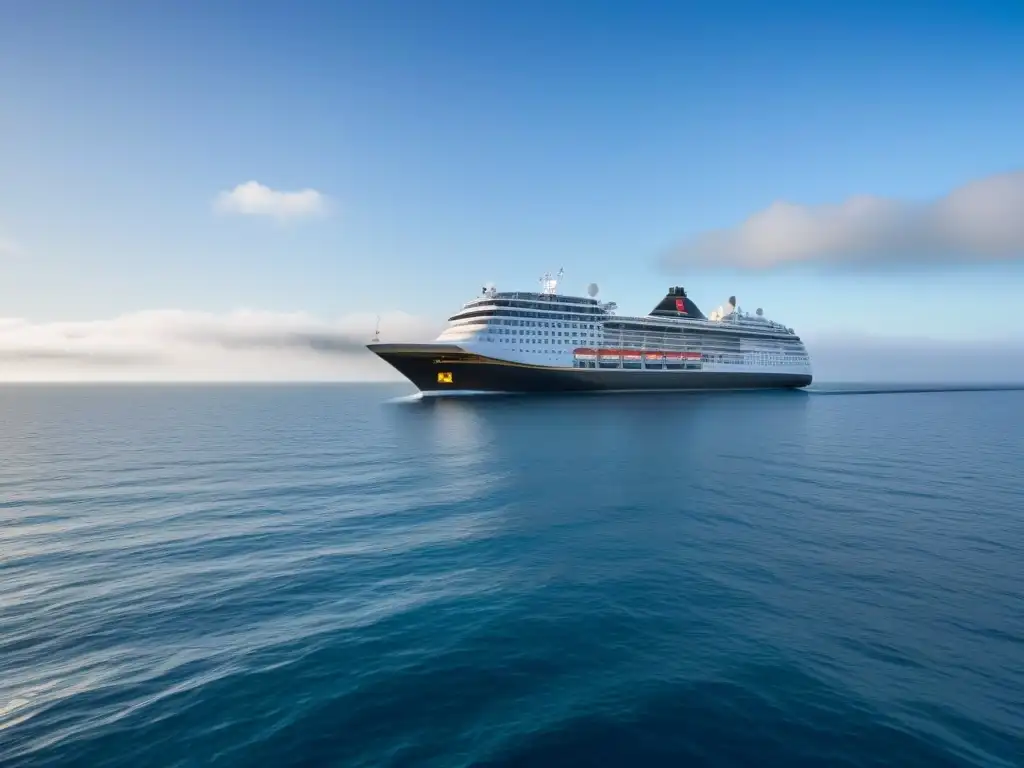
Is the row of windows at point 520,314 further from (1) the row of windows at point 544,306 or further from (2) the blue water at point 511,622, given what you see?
(2) the blue water at point 511,622

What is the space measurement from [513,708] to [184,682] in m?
6.80

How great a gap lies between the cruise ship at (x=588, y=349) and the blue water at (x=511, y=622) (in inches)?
2335

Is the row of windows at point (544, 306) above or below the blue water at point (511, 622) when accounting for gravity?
above

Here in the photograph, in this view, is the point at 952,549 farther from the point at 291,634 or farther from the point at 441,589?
the point at 291,634

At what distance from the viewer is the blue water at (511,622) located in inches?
325

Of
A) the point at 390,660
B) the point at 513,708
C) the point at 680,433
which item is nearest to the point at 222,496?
the point at 390,660

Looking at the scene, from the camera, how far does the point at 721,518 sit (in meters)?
21.1

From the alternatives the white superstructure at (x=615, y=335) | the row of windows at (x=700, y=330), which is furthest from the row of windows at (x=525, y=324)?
the row of windows at (x=700, y=330)

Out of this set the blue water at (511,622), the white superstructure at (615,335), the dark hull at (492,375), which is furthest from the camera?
the white superstructure at (615,335)

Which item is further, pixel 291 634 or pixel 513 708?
pixel 291 634

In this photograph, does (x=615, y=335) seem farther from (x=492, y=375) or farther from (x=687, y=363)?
(x=492, y=375)

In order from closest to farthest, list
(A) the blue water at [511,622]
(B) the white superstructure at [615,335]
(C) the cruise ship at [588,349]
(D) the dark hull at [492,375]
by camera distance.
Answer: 1. (A) the blue water at [511,622]
2. (D) the dark hull at [492,375]
3. (C) the cruise ship at [588,349]
4. (B) the white superstructure at [615,335]

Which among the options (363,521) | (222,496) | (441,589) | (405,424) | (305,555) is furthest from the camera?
(405,424)

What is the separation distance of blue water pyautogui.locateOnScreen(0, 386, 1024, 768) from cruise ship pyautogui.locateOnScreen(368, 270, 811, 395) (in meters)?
59.3
